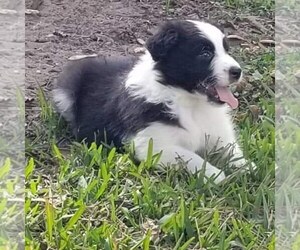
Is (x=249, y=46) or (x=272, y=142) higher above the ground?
(x=272, y=142)

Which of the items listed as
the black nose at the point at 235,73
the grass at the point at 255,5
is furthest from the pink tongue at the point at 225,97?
the grass at the point at 255,5

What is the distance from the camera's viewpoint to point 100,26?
6730mm

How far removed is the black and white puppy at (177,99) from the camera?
15.3ft

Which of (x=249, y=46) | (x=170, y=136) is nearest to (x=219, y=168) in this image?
(x=170, y=136)

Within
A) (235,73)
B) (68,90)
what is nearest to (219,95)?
(235,73)

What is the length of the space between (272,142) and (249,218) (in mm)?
763

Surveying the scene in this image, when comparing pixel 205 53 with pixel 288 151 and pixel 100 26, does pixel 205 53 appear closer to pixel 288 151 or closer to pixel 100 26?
pixel 288 151

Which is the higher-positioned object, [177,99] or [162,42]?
[162,42]

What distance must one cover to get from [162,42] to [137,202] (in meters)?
1.04

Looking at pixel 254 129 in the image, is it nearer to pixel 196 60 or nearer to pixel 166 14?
pixel 196 60

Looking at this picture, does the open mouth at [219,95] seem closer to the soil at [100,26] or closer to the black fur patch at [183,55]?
the black fur patch at [183,55]

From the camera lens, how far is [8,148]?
12.1 feet

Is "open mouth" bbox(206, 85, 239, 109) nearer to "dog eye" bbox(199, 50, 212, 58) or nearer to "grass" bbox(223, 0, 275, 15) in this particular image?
"dog eye" bbox(199, 50, 212, 58)

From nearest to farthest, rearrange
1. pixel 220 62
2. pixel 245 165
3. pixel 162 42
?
pixel 245 165 < pixel 220 62 < pixel 162 42
